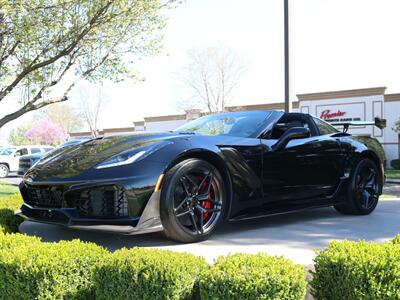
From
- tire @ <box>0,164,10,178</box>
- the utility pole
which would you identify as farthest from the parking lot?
tire @ <box>0,164,10,178</box>

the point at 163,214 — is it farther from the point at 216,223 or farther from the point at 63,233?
the point at 63,233

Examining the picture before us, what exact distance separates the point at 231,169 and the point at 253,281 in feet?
5.69

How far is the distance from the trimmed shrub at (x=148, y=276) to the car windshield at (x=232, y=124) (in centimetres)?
201

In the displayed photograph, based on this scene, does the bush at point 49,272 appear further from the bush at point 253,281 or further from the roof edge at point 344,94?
the roof edge at point 344,94

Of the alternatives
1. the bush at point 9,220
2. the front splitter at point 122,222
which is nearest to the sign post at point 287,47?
the bush at point 9,220

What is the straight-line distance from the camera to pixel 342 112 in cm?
3509

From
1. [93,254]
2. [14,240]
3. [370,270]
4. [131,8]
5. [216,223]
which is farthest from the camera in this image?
[131,8]

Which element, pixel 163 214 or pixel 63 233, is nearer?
pixel 163 214

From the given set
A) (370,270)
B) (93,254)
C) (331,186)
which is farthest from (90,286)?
(331,186)

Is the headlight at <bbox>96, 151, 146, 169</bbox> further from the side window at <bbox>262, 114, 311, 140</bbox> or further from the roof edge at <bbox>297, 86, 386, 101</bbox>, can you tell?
the roof edge at <bbox>297, 86, 386, 101</bbox>

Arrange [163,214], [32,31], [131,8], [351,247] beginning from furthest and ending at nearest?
1. [131,8]
2. [32,31]
3. [163,214]
4. [351,247]

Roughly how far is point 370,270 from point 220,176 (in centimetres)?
173

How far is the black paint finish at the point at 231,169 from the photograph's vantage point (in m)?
3.65

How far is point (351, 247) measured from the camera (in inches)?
110
